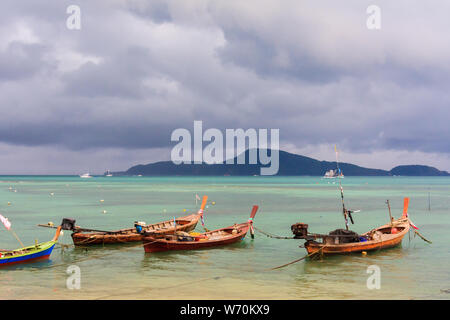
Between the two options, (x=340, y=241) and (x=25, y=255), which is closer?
(x=25, y=255)

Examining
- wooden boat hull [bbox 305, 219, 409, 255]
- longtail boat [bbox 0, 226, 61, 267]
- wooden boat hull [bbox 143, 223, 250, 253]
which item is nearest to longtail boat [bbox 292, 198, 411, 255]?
wooden boat hull [bbox 305, 219, 409, 255]

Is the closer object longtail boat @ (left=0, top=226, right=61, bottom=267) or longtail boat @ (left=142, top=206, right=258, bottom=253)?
longtail boat @ (left=0, top=226, right=61, bottom=267)

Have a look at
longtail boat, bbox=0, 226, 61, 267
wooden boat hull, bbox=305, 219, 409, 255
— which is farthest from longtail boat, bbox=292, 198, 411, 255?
longtail boat, bbox=0, 226, 61, 267

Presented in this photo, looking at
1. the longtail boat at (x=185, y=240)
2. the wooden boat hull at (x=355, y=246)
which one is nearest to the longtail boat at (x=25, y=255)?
the longtail boat at (x=185, y=240)

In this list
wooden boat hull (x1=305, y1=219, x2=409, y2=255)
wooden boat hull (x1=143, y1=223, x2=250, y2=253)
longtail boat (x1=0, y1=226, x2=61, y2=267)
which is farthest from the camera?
wooden boat hull (x1=143, y1=223, x2=250, y2=253)

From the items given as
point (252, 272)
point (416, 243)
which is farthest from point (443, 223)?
point (252, 272)

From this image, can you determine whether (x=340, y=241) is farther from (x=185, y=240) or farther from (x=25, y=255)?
(x=25, y=255)

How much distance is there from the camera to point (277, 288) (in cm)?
1952

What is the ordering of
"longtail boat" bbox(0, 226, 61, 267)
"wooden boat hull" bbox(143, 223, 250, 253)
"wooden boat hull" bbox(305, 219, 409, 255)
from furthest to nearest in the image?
"wooden boat hull" bbox(143, 223, 250, 253) → "wooden boat hull" bbox(305, 219, 409, 255) → "longtail boat" bbox(0, 226, 61, 267)

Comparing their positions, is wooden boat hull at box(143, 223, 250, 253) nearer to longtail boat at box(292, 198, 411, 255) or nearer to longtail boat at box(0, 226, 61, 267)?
longtail boat at box(0, 226, 61, 267)

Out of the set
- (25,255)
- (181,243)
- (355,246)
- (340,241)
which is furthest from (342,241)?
(25,255)

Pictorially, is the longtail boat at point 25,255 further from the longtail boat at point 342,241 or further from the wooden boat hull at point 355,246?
the wooden boat hull at point 355,246

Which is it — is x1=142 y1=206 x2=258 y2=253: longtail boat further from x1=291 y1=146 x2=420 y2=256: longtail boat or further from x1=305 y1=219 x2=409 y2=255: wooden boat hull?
x1=305 y1=219 x2=409 y2=255: wooden boat hull

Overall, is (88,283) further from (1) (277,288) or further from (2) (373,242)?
(2) (373,242)
